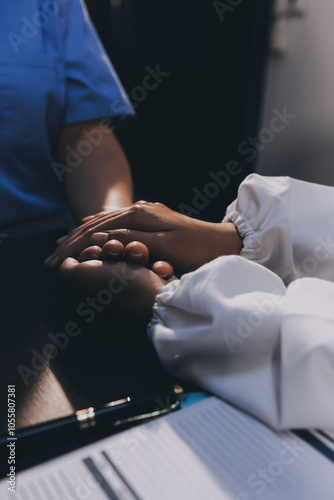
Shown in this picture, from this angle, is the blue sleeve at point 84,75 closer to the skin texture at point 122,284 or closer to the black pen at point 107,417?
the skin texture at point 122,284

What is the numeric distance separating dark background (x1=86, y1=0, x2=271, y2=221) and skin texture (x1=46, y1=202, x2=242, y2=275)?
4.51 ft

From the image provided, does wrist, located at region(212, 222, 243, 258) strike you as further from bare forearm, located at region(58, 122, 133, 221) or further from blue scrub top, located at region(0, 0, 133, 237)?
blue scrub top, located at region(0, 0, 133, 237)

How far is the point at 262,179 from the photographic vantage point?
0.47 meters

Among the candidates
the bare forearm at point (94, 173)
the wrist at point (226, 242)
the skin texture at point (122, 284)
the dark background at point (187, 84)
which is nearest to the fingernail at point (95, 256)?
the skin texture at point (122, 284)

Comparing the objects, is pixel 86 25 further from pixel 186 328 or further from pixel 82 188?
pixel 186 328

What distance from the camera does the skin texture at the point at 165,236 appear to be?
46 cm

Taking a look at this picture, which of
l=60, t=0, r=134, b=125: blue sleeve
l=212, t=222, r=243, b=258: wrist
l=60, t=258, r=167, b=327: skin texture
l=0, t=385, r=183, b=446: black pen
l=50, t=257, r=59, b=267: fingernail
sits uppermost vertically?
l=60, t=0, r=134, b=125: blue sleeve

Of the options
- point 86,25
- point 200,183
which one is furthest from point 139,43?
point 86,25

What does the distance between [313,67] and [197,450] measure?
57.0 inches

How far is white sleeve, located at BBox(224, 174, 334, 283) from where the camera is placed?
449mm

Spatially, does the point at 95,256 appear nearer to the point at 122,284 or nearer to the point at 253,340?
the point at 122,284

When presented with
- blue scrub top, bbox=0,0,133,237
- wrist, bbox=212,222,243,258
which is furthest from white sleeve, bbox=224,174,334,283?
blue scrub top, bbox=0,0,133,237

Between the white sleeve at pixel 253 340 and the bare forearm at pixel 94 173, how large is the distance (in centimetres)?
36

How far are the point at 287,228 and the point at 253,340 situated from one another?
179 millimetres
